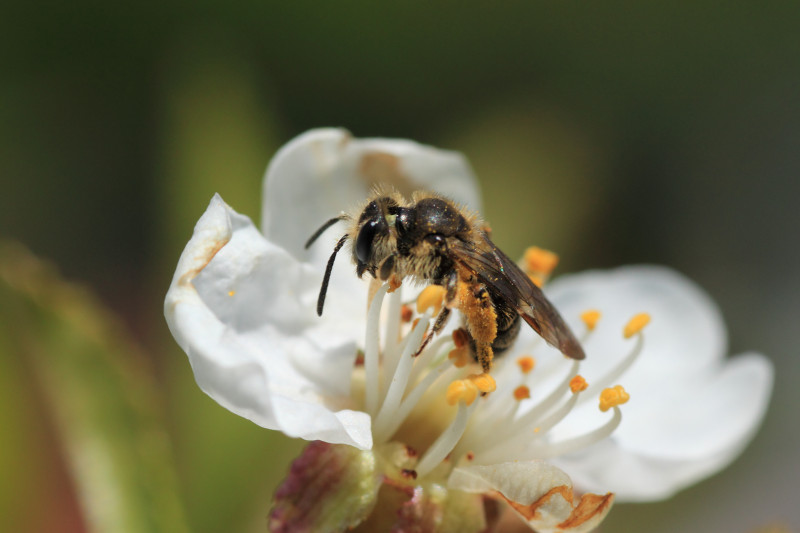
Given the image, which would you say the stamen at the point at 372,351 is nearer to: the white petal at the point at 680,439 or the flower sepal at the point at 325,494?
the flower sepal at the point at 325,494

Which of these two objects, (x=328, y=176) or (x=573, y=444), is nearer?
(x=573, y=444)

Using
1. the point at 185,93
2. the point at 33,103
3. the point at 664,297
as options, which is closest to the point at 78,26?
the point at 33,103

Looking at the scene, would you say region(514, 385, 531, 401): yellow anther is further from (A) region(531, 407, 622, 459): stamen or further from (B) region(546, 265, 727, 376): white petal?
(B) region(546, 265, 727, 376): white petal

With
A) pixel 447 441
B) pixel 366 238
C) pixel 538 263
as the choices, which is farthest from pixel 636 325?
pixel 366 238

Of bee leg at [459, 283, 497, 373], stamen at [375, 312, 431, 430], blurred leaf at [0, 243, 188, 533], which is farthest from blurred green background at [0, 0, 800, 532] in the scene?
bee leg at [459, 283, 497, 373]

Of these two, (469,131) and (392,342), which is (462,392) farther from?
(469,131)

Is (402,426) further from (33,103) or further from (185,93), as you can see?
(33,103)
